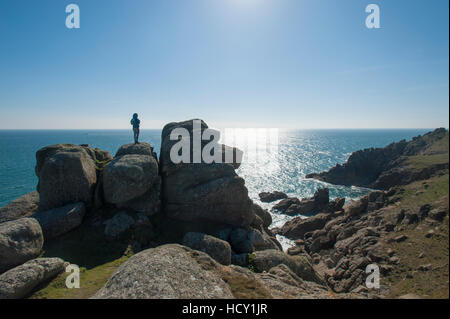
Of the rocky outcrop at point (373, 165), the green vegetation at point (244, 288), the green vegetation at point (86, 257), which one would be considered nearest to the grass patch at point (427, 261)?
the green vegetation at point (244, 288)

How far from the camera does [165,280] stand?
11422mm

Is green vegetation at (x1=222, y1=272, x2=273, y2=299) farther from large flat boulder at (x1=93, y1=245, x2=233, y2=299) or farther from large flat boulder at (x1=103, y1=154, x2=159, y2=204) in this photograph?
large flat boulder at (x1=103, y1=154, x2=159, y2=204)

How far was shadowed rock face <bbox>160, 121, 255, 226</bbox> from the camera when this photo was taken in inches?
971

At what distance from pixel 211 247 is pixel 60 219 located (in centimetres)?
1319

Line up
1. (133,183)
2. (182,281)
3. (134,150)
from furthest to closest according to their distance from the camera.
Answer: (134,150) → (133,183) → (182,281)

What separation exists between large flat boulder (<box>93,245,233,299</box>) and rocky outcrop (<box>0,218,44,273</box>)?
740 centimetres

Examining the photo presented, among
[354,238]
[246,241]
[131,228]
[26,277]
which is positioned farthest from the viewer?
[354,238]

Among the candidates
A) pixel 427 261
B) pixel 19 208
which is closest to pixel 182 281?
pixel 427 261

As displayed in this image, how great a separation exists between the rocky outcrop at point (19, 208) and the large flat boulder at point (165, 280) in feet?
54.1

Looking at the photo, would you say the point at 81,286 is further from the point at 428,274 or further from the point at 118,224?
the point at 428,274

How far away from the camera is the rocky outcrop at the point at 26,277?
11.5m

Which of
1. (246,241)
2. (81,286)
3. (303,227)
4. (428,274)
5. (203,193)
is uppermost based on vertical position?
(203,193)

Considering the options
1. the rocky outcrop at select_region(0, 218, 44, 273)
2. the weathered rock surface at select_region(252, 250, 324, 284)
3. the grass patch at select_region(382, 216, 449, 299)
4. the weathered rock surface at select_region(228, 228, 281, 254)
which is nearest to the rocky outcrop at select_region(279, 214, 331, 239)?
the weathered rock surface at select_region(228, 228, 281, 254)
